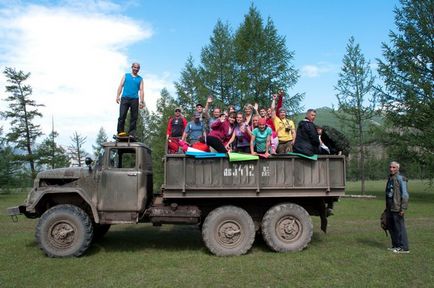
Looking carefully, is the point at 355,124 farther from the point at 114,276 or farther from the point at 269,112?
the point at 114,276

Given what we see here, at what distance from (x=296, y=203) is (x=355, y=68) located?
19398mm

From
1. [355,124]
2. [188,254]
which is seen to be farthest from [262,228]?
[355,124]

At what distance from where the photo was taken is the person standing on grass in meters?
8.88

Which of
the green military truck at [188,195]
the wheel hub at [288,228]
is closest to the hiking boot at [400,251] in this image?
the green military truck at [188,195]

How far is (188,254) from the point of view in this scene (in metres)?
8.84

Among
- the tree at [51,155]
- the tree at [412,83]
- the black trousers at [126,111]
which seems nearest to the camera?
the black trousers at [126,111]

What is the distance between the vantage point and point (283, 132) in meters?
9.91

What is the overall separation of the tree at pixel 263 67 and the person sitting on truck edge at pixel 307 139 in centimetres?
1970

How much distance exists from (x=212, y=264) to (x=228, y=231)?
3.23 ft

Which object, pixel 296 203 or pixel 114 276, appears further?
A: pixel 296 203

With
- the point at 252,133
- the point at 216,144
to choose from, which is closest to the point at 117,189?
the point at 216,144

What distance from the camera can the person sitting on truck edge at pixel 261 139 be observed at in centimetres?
907

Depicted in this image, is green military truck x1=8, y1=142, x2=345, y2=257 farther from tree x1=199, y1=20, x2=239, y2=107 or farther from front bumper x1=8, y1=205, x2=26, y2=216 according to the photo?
tree x1=199, y1=20, x2=239, y2=107

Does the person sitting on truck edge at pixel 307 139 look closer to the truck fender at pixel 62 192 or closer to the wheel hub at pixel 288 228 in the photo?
the wheel hub at pixel 288 228
